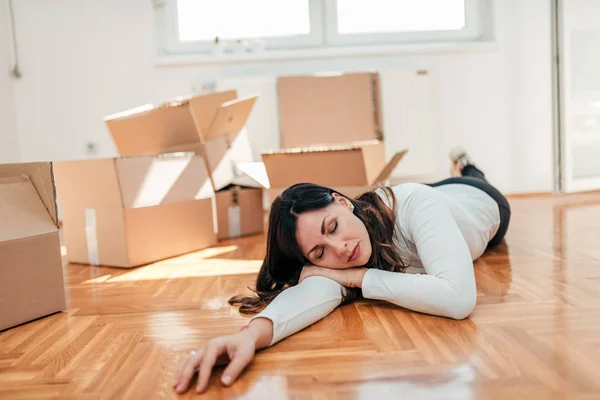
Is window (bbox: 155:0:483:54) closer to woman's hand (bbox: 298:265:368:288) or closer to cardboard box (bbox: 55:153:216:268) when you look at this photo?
cardboard box (bbox: 55:153:216:268)

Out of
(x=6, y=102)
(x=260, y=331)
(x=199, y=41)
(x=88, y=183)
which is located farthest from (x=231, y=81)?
(x=260, y=331)

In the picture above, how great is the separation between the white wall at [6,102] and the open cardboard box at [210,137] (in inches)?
55.1

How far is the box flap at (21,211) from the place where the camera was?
1.52 m

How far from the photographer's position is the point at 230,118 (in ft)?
10.1

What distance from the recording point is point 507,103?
4.23 metres

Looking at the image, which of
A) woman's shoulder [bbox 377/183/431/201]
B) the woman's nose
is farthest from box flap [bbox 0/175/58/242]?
woman's shoulder [bbox 377/183/431/201]

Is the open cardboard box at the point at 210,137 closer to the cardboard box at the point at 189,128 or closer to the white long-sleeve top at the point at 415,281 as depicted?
the cardboard box at the point at 189,128

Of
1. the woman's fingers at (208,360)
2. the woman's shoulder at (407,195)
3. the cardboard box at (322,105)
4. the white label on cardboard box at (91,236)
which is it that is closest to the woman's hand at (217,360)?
the woman's fingers at (208,360)

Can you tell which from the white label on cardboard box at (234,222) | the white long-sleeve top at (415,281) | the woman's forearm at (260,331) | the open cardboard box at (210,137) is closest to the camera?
the woman's forearm at (260,331)

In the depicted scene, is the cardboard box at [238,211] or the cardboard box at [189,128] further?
the cardboard box at [238,211]

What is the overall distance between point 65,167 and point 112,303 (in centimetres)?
91

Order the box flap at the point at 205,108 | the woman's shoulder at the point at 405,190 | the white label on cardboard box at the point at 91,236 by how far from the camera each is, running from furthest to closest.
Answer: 1. the box flap at the point at 205,108
2. the white label on cardboard box at the point at 91,236
3. the woman's shoulder at the point at 405,190

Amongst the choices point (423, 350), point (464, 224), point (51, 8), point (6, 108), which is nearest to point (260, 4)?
point (51, 8)

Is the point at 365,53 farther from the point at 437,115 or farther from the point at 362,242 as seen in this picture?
the point at 362,242
